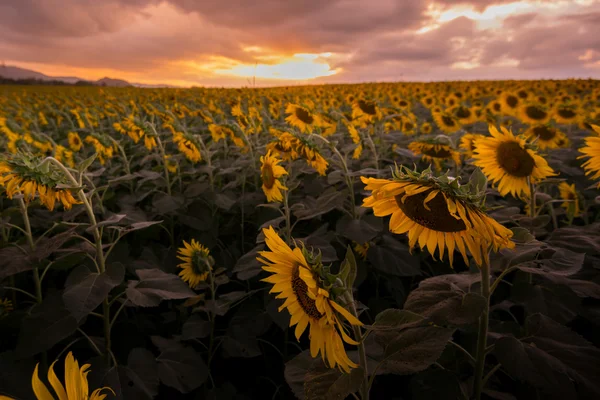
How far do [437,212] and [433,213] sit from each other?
1 cm

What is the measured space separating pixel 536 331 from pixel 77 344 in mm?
2497

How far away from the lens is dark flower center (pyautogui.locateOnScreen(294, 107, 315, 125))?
441 cm

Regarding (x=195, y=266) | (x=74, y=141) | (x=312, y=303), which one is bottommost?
(x=195, y=266)

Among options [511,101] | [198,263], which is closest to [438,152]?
[198,263]

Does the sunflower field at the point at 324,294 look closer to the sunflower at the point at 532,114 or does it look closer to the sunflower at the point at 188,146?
the sunflower at the point at 188,146

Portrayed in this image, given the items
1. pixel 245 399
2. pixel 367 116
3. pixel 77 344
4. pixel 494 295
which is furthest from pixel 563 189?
pixel 77 344

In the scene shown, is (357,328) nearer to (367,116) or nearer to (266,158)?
(266,158)

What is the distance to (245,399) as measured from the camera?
2148 mm

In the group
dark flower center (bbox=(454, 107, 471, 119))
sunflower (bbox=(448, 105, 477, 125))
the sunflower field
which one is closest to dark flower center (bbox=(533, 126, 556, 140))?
the sunflower field

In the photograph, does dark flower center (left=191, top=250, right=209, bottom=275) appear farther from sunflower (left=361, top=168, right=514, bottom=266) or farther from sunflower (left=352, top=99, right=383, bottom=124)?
sunflower (left=352, top=99, right=383, bottom=124)

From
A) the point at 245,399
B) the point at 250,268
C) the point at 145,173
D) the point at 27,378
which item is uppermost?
the point at 145,173

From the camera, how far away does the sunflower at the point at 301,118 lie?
436 centimetres

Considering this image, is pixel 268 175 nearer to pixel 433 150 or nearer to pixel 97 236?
pixel 97 236

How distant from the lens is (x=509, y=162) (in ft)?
7.75
